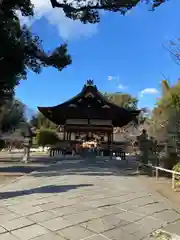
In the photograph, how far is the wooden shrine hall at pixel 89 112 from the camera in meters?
25.8

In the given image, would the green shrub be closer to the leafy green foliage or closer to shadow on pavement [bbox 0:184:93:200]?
shadow on pavement [bbox 0:184:93:200]

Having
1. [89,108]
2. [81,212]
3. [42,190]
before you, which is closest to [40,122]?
[89,108]

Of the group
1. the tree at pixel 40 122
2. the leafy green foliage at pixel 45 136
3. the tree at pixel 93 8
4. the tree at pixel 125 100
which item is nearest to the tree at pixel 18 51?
the tree at pixel 93 8

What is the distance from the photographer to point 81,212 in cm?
575

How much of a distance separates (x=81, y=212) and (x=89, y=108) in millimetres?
20559

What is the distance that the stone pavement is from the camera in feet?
15.8

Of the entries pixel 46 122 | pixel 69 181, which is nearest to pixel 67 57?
pixel 69 181

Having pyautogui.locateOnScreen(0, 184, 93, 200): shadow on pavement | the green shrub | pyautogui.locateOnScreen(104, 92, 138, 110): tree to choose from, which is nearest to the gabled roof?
the green shrub

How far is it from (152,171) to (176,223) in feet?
22.3

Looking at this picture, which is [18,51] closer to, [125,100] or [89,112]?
[89,112]

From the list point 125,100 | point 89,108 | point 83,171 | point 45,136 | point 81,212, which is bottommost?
point 81,212

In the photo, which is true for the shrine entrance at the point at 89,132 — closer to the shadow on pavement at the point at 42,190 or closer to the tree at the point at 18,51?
the tree at the point at 18,51

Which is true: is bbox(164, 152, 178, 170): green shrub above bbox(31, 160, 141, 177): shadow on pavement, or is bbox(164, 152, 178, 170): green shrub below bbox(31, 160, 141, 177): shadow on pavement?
above

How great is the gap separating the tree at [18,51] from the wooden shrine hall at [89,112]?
25.2 feet
